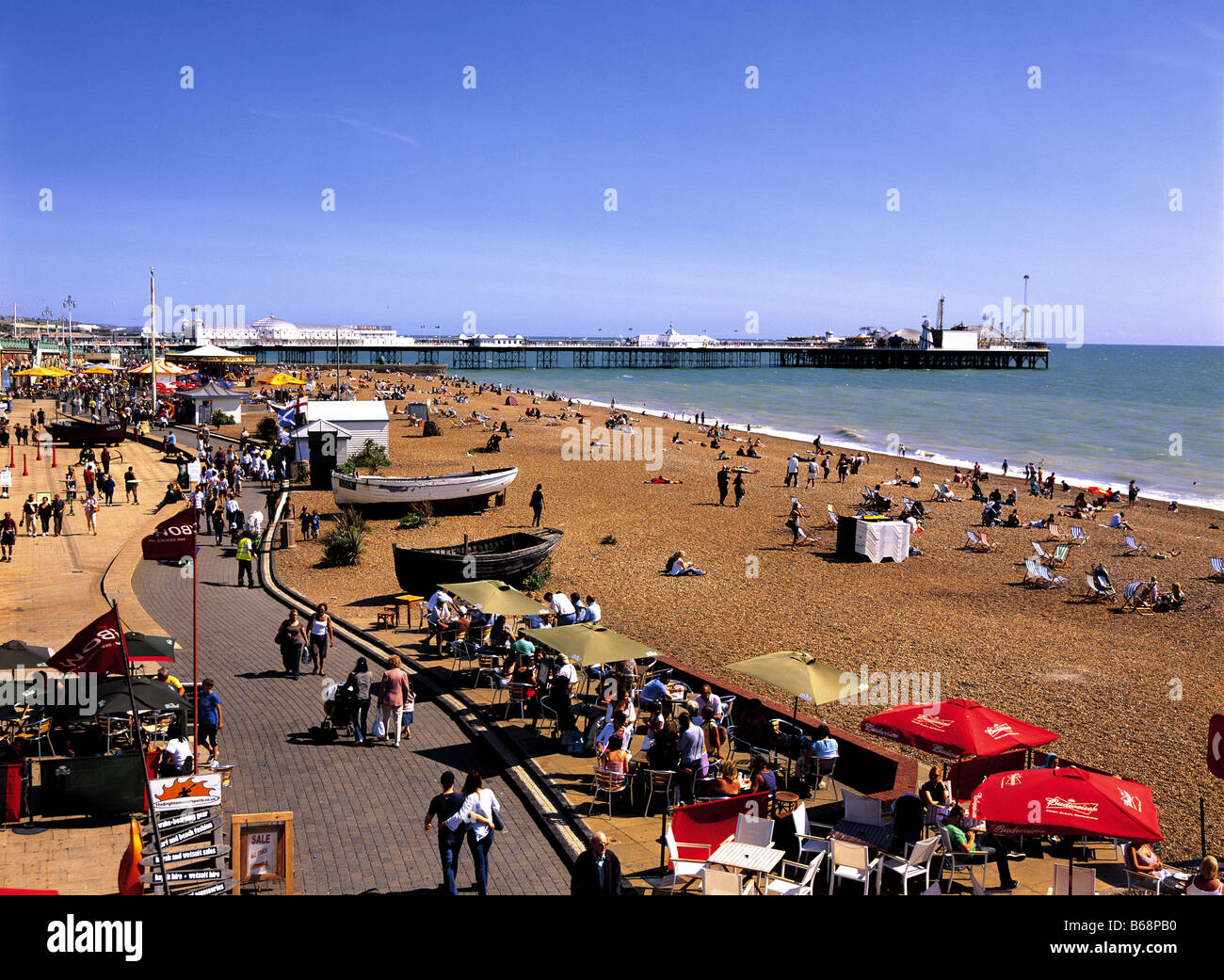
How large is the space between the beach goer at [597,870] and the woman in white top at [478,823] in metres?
1.13

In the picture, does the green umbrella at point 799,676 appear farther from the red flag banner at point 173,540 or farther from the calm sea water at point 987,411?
the calm sea water at point 987,411

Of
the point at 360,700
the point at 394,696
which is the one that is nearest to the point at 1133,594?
the point at 394,696

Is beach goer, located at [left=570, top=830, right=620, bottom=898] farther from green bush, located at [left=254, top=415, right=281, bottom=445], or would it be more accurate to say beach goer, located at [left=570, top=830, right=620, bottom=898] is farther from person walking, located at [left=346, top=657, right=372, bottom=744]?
green bush, located at [left=254, top=415, right=281, bottom=445]

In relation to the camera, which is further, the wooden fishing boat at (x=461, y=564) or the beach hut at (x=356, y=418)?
the beach hut at (x=356, y=418)

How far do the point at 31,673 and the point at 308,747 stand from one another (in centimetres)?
390

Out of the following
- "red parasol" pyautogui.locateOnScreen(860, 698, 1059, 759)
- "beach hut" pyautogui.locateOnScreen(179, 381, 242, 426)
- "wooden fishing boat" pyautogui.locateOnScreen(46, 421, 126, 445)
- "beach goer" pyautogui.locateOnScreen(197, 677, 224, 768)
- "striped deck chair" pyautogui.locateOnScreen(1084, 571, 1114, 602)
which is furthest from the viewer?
"beach hut" pyautogui.locateOnScreen(179, 381, 242, 426)

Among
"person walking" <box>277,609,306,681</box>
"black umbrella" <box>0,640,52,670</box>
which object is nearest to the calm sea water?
"person walking" <box>277,609,306,681</box>

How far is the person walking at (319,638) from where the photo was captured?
13055mm

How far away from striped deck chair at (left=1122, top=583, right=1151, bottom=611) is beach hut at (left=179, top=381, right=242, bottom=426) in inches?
1619

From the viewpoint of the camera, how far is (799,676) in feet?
31.0

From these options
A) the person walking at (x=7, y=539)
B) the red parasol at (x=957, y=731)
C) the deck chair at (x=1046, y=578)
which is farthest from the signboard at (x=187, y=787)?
the deck chair at (x=1046, y=578)

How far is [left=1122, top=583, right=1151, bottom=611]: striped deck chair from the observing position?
61.7ft
